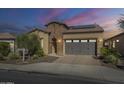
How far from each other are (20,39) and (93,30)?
4.21 metres

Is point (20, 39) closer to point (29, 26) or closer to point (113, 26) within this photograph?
point (29, 26)

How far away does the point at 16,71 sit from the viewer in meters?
13.1

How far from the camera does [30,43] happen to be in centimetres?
1407

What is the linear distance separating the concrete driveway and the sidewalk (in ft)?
0.59

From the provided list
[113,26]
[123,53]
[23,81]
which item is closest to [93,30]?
[113,26]

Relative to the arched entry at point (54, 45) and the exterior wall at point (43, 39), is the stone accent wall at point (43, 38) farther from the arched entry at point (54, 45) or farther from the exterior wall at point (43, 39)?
the arched entry at point (54, 45)

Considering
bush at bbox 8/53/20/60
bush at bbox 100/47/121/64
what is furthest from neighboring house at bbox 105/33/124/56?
bush at bbox 8/53/20/60

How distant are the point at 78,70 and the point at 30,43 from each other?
3.63m

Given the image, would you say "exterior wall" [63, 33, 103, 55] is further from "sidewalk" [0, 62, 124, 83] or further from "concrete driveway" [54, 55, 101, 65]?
"sidewalk" [0, 62, 124, 83]

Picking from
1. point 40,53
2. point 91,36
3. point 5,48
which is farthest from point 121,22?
point 5,48

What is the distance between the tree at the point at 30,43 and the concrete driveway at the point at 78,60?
1314mm

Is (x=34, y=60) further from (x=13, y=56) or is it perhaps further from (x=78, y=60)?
(x=78, y=60)

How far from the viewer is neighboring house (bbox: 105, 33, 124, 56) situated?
11.9 m

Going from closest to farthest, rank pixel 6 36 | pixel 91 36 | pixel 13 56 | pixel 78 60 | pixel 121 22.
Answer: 1. pixel 121 22
2. pixel 91 36
3. pixel 78 60
4. pixel 6 36
5. pixel 13 56
